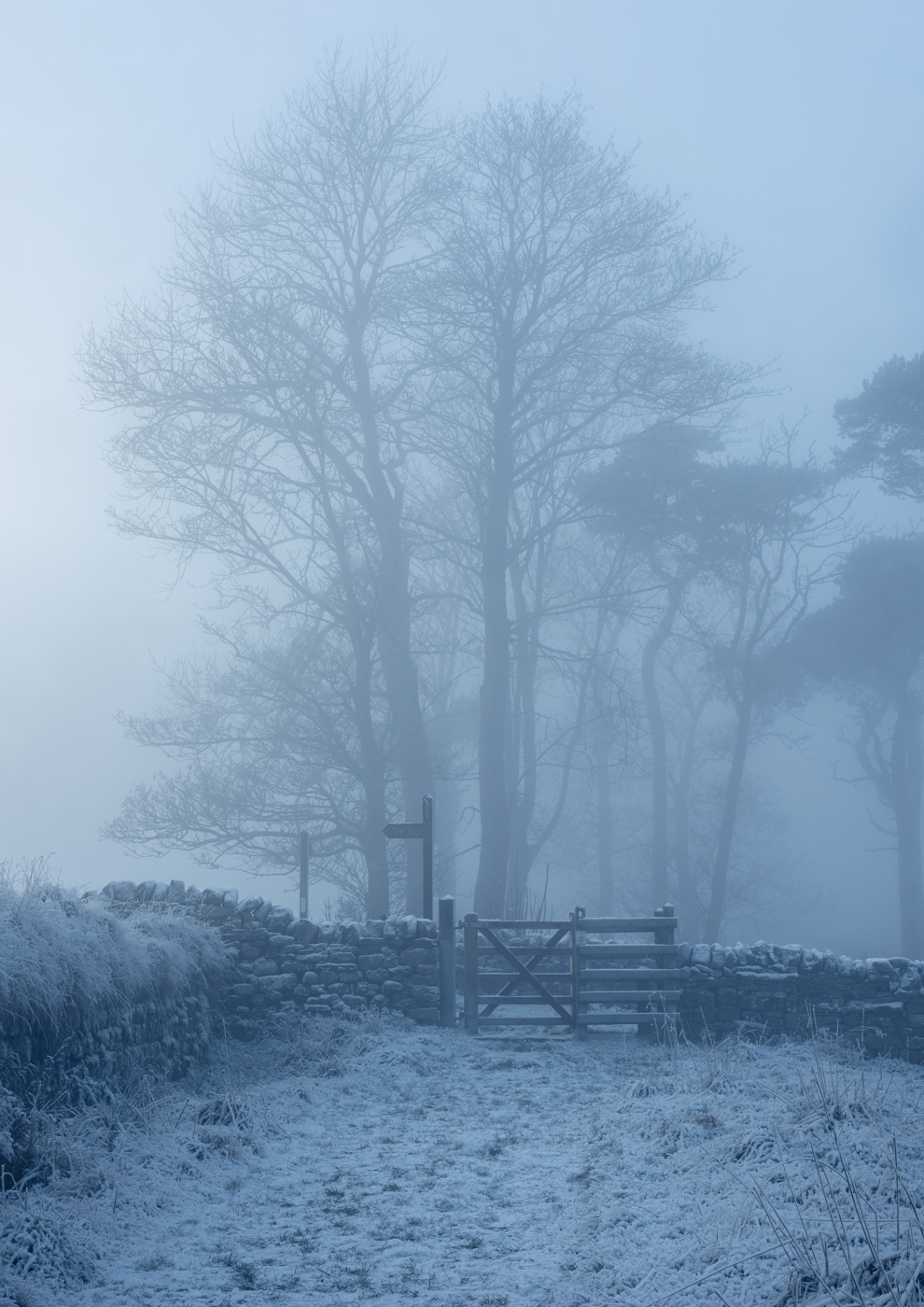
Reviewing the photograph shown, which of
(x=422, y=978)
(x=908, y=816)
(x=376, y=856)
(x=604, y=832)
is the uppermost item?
(x=908, y=816)

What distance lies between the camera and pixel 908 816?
82.9ft

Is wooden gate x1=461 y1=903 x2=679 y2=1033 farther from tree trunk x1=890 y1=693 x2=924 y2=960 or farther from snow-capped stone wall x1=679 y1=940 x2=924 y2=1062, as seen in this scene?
tree trunk x1=890 y1=693 x2=924 y2=960

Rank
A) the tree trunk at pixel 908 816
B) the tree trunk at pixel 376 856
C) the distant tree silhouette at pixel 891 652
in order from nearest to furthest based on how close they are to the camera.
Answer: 1. the tree trunk at pixel 376 856
2. the distant tree silhouette at pixel 891 652
3. the tree trunk at pixel 908 816

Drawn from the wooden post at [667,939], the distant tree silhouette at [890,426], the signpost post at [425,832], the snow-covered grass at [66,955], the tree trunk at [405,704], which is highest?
the distant tree silhouette at [890,426]

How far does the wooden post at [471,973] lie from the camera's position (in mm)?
11573

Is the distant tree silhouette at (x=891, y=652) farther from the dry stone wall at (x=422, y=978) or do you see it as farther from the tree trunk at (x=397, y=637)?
the dry stone wall at (x=422, y=978)

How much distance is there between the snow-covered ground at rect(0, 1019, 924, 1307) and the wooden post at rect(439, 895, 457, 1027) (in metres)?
2.80

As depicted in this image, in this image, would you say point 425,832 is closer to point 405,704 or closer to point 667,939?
point 667,939

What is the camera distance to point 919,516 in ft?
83.4

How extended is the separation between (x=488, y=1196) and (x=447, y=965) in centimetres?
570

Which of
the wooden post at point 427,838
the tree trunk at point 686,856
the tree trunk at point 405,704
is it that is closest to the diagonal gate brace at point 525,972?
the wooden post at point 427,838

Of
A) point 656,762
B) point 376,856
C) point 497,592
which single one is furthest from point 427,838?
point 656,762

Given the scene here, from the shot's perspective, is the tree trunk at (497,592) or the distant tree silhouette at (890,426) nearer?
the tree trunk at (497,592)

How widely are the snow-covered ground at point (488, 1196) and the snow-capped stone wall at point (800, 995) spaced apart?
2354mm
